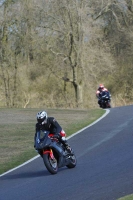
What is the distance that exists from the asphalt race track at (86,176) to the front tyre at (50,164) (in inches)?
5.4

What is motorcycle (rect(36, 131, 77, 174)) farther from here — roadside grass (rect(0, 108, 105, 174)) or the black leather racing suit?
roadside grass (rect(0, 108, 105, 174))

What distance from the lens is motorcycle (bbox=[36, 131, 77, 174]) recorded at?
43.9 ft

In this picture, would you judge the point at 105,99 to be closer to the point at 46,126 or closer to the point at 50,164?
the point at 46,126

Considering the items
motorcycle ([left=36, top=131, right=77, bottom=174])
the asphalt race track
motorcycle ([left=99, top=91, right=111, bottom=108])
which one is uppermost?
motorcycle ([left=99, top=91, right=111, bottom=108])

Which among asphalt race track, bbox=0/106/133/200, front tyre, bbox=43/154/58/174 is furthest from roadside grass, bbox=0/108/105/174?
front tyre, bbox=43/154/58/174

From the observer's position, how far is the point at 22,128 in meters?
24.2

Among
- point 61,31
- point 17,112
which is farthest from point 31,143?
point 61,31

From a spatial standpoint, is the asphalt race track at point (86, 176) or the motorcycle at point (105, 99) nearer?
the asphalt race track at point (86, 176)

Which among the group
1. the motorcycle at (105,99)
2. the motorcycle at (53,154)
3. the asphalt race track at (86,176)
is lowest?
the asphalt race track at (86,176)

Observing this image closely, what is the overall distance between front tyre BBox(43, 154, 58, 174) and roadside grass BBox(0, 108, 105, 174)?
245cm

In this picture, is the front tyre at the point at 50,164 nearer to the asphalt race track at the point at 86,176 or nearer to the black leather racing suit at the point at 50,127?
the asphalt race track at the point at 86,176

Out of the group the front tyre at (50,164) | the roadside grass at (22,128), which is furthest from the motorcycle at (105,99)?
the front tyre at (50,164)

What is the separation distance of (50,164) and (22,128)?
35.8 ft

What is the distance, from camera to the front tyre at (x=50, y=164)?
13.3 m
